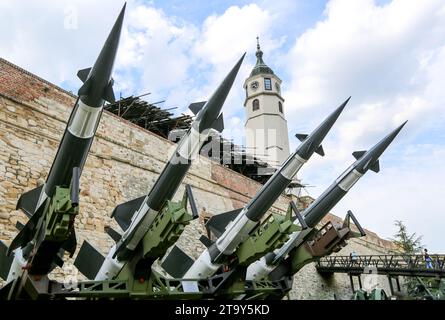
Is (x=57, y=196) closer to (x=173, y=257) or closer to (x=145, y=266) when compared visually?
(x=145, y=266)

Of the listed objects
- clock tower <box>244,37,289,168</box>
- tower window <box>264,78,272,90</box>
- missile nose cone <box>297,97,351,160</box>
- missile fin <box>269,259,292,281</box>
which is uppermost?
tower window <box>264,78,272,90</box>

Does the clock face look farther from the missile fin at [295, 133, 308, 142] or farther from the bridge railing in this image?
the missile fin at [295, 133, 308, 142]

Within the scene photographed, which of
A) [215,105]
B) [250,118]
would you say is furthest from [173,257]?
[250,118]

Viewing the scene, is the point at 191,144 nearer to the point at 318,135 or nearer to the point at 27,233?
the point at 27,233

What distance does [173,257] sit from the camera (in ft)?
26.0

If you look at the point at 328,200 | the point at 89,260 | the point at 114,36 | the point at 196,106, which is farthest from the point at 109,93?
the point at 328,200

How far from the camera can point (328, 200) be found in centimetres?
946

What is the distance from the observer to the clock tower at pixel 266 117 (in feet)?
90.2

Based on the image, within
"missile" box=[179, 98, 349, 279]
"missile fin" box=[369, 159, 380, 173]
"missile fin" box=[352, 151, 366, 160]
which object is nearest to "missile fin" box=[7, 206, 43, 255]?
"missile" box=[179, 98, 349, 279]

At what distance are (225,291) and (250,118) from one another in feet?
72.2

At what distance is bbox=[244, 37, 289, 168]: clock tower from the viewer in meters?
27.5

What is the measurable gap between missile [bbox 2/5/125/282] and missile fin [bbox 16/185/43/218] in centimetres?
70

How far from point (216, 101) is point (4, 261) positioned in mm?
4274

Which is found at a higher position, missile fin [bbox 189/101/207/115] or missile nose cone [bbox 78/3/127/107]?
missile fin [bbox 189/101/207/115]
